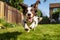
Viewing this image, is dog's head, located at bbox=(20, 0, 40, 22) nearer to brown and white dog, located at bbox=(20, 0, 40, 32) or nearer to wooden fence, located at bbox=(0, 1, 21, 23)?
brown and white dog, located at bbox=(20, 0, 40, 32)

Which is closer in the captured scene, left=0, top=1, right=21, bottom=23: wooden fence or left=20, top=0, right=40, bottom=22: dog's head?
left=20, top=0, right=40, bottom=22: dog's head

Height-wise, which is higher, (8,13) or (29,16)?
(8,13)

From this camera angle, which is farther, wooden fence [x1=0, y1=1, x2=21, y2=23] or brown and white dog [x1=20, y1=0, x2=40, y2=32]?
wooden fence [x1=0, y1=1, x2=21, y2=23]

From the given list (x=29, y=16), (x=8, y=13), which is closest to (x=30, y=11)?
(x=29, y=16)

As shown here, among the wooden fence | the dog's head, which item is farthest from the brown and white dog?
the wooden fence

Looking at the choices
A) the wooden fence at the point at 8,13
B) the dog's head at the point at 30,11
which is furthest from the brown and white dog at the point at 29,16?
the wooden fence at the point at 8,13

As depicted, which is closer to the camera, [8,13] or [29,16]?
[29,16]

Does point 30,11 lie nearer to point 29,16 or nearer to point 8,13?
point 29,16

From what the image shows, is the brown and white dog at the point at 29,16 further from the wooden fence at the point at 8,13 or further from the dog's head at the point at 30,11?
the wooden fence at the point at 8,13

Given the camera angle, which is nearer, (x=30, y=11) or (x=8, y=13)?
(x=30, y=11)

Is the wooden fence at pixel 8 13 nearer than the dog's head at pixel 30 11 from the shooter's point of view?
No

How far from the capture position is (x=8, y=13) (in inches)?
775

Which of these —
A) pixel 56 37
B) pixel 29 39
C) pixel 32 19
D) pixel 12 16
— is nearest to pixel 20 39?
pixel 29 39

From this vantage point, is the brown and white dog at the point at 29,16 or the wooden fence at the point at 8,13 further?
the wooden fence at the point at 8,13
